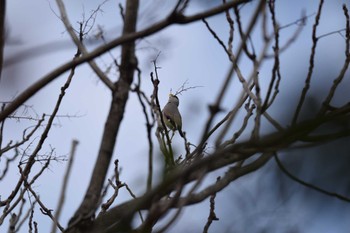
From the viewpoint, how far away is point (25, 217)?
9.26 ft

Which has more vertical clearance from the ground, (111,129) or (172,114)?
(172,114)

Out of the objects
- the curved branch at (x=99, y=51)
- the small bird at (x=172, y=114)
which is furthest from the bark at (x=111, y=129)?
the small bird at (x=172, y=114)

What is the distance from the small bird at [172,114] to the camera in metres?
4.18

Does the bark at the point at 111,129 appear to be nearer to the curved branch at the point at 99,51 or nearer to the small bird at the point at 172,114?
the curved branch at the point at 99,51

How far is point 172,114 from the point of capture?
14.9ft

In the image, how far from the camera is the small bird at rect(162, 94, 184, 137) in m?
4.18

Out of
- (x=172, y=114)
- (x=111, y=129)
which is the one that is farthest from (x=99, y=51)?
(x=172, y=114)

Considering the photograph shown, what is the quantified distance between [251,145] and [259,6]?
1.23 ft

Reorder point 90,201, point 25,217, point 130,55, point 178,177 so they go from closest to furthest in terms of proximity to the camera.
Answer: point 178,177 → point 90,201 → point 130,55 → point 25,217

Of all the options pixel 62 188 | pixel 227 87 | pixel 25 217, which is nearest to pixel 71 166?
pixel 62 188

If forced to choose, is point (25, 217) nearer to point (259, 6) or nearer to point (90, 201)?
point (90, 201)

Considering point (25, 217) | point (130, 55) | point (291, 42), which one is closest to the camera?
point (130, 55)

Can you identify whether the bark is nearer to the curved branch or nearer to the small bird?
the curved branch

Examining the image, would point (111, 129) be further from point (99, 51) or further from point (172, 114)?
point (172, 114)
